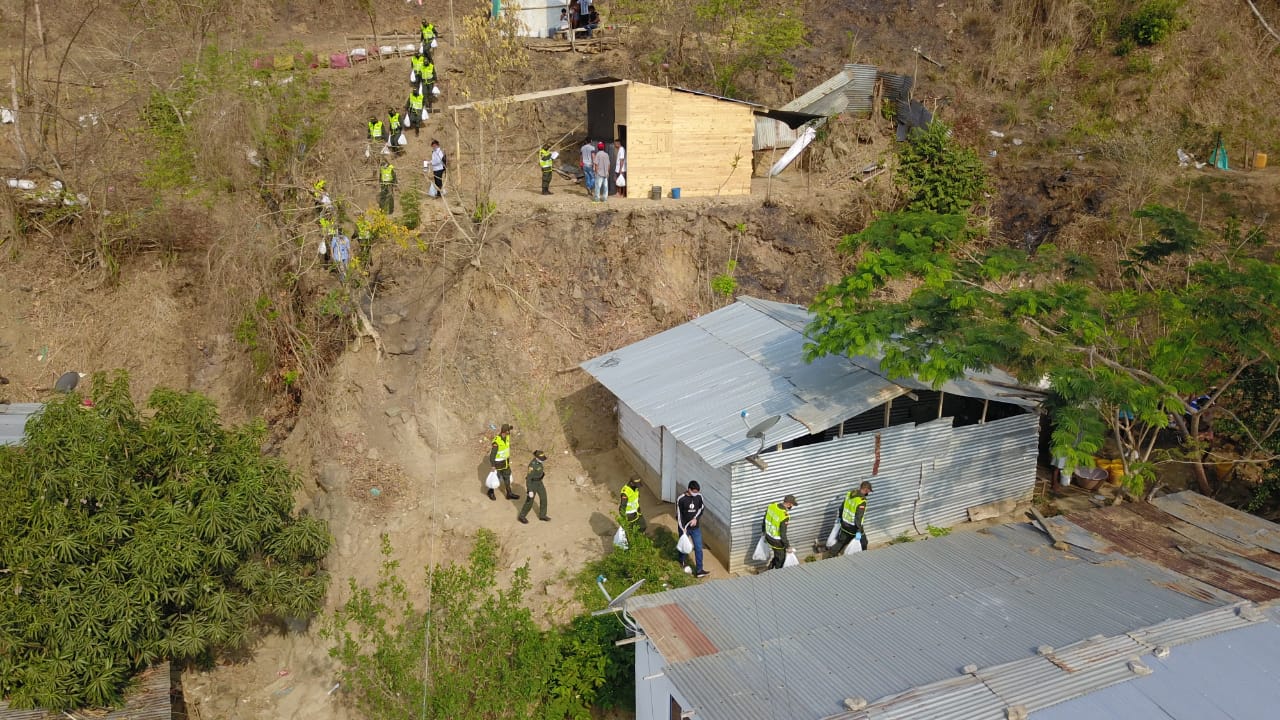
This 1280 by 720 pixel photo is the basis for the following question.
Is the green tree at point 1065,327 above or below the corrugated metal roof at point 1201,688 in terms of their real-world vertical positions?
above

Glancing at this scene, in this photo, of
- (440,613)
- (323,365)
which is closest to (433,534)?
(440,613)

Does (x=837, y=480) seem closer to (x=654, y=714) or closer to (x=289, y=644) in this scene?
(x=654, y=714)

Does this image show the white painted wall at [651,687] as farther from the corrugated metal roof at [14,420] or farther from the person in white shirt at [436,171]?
the person in white shirt at [436,171]

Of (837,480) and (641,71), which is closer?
(837,480)

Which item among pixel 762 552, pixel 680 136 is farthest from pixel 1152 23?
pixel 762 552

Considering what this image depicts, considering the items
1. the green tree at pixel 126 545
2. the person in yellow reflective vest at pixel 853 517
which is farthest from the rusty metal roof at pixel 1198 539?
the green tree at pixel 126 545

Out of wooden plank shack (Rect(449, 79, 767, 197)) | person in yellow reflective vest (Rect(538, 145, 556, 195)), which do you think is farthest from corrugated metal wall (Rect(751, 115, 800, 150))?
person in yellow reflective vest (Rect(538, 145, 556, 195))
